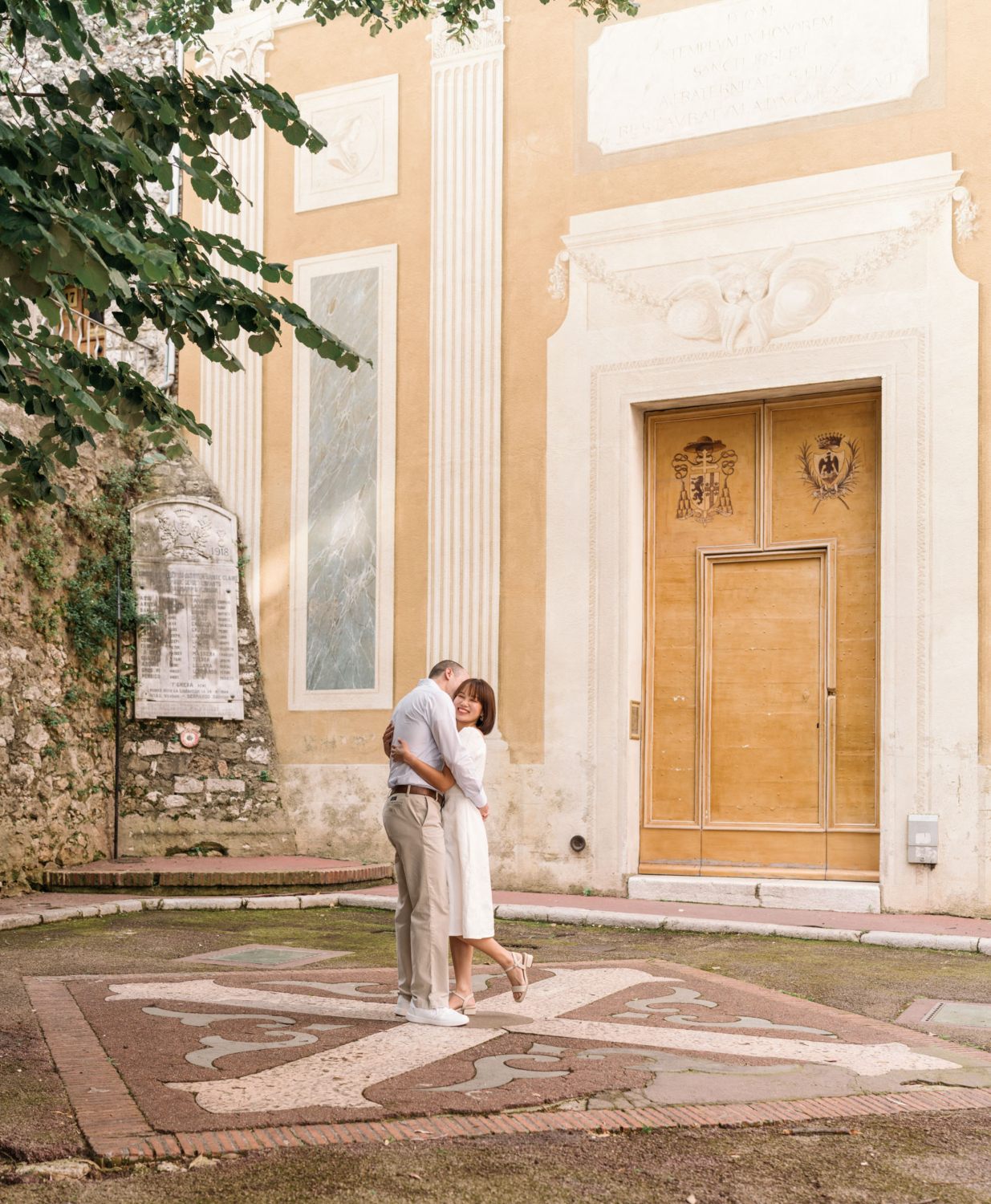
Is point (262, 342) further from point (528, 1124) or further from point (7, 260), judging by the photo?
point (528, 1124)

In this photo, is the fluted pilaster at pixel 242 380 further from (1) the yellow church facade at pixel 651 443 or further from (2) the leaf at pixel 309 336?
(2) the leaf at pixel 309 336

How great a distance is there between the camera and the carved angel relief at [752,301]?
10.7 meters

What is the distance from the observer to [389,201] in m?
12.5

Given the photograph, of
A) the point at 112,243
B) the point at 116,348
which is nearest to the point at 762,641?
the point at 116,348

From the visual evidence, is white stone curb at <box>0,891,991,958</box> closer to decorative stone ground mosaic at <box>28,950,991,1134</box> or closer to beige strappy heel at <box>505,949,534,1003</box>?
decorative stone ground mosaic at <box>28,950,991,1134</box>

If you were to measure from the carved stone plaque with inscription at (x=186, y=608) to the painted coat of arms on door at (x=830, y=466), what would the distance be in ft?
17.8

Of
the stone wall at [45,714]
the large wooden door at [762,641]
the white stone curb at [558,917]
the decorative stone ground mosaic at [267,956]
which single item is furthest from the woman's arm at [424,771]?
the stone wall at [45,714]

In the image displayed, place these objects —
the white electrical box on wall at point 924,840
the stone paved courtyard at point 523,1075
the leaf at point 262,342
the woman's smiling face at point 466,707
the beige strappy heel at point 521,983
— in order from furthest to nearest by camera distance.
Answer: the white electrical box on wall at point 924,840, the woman's smiling face at point 466,707, the beige strappy heel at point 521,983, the leaf at point 262,342, the stone paved courtyard at point 523,1075

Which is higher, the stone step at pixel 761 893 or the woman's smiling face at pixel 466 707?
the woman's smiling face at pixel 466 707

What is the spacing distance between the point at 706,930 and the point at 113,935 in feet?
13.2

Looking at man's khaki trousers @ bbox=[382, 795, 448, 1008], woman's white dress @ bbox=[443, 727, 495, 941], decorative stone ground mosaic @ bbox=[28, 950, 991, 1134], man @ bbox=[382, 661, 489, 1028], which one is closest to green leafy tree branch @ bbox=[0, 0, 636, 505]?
man @ bbox=[382, 661, 489, 1028]

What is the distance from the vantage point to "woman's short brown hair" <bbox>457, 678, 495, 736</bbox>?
19.8ft

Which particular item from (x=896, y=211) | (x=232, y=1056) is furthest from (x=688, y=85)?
(x=232, y=1056)

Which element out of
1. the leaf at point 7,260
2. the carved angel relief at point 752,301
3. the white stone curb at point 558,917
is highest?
the carved angel relief at point 752,301
